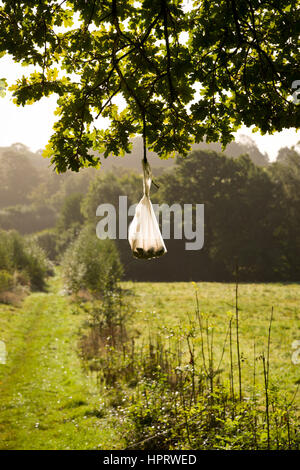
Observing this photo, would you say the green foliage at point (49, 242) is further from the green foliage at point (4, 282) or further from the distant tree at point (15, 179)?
the green foliage at point (4, 282)

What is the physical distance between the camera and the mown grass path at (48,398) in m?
7.24

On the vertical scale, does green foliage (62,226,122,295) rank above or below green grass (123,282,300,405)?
above

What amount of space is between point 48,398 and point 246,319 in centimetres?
1043

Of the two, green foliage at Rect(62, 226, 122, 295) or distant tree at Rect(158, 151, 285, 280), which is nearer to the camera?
green foliage at Rect(62, 226, 122, 295)

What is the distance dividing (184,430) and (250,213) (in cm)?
4072

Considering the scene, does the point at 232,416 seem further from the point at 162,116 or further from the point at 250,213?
the point at 250,213

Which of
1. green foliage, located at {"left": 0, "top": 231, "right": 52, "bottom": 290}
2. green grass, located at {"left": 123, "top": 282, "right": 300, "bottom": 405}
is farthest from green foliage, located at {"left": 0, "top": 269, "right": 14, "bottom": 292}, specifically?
green grass, located at {"left": 123, "top": 282, "right": 300, "bottom": 405}

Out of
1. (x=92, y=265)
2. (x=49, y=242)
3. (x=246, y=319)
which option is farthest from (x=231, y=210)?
(x=49, y=242)

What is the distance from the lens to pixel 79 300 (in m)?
23.9

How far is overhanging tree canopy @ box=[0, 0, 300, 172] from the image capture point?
3961 millimetres

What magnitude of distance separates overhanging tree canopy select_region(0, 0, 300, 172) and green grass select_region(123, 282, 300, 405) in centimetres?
309

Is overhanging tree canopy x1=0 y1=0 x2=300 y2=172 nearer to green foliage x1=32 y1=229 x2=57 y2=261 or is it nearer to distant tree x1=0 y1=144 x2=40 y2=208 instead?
green foliage x1=32 y1=229 x2=57 y2=261

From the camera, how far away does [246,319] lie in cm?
1642

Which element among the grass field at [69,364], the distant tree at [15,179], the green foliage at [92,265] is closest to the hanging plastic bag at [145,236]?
the grass field at [69,364]
